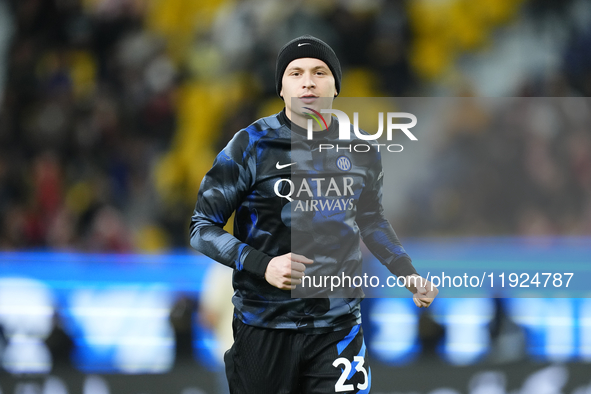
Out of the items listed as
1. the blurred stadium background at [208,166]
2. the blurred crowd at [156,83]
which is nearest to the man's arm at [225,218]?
the blurred stadium background at [208,166]

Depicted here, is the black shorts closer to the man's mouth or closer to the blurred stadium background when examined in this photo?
the man's mouth

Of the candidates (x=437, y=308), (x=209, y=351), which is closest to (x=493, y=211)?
(x=437, y=308)

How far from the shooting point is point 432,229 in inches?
141

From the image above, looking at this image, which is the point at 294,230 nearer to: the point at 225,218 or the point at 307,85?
the point at 225,218

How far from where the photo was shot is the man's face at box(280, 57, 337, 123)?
2039mm

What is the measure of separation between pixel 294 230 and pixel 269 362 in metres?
0.43

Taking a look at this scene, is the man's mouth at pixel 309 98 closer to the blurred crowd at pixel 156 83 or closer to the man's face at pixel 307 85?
the man's face at pixel 307 85

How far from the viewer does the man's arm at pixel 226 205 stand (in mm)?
1898

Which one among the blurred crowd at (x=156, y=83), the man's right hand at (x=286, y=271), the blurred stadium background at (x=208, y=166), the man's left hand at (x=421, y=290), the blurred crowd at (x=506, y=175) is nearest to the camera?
the man's right hand at (x=286, y=271)

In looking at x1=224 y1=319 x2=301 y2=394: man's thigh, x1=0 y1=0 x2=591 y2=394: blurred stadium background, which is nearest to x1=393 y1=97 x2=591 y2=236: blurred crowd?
x1=0 y1=0 x2=591 y2=394: blurred stadium background

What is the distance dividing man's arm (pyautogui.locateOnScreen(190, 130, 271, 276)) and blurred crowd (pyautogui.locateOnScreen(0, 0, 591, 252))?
2773 millimetres

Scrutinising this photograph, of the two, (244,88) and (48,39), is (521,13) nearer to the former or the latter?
(244,88)

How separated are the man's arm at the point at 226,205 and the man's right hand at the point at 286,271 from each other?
5 centimetres

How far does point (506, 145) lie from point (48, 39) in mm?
3763
